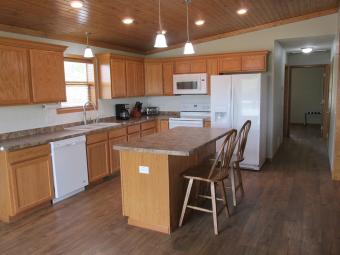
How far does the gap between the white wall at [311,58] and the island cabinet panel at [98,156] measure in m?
7.14

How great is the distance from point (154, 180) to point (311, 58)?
825 cm

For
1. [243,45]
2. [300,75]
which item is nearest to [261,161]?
[243,45]

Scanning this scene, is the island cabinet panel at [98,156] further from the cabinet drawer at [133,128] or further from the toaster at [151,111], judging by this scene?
the toaster at [151,111]

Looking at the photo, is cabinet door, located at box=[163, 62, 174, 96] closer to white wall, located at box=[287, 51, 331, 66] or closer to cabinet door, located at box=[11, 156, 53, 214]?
cabinet door, located at box=[11, 156, 53, 214]

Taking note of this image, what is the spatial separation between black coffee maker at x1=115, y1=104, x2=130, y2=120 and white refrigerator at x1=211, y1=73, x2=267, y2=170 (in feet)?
5.54

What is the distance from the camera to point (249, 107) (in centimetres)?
488

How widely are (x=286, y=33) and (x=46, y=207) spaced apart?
4887 mm

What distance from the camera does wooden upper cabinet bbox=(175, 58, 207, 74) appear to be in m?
5.71

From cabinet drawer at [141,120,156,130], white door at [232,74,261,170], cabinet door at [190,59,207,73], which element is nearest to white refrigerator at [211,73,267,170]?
white door at [232,74,261,170]

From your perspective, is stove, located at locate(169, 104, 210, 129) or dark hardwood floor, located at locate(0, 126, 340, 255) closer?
dark hardwood floor, located at locate(0, 126, 340, 255)

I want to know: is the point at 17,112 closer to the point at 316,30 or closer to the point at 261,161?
the point at 261,161

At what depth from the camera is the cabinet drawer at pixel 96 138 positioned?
4.21m

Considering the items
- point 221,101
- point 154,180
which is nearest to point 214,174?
point 154,180

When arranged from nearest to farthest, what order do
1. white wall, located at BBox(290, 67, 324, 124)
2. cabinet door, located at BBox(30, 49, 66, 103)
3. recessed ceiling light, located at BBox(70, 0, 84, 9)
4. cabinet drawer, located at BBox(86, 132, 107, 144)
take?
recessed ceiling light, located at BBox(70, 0, 84, 9) → cabinet door, located at BBox(30, 49, 66, 103) → cabinet drawer, located at BBox(86, 132, 107, 144) → white wall, located at BBox(290, 67, 324, 124)
